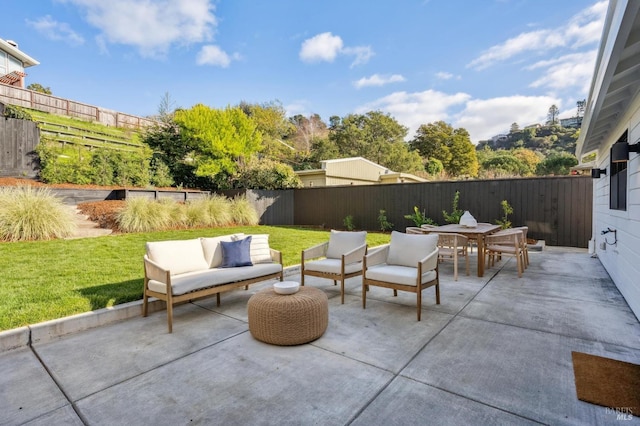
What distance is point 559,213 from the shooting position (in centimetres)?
782

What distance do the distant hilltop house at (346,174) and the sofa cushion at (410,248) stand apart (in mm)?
11641

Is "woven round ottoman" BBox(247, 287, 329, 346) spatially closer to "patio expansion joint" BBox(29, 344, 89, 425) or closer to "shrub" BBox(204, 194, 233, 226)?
"patio expansion joint" BBox(29, 344, 89, 425)

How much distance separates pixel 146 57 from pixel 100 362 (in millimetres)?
16039

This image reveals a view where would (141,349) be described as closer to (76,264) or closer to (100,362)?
(100,362)

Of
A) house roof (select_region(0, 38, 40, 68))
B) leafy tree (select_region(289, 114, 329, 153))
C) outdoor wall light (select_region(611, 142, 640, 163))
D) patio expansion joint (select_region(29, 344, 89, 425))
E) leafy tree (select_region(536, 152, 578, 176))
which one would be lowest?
patio expansion joint (select_region(29, 344, 89, 425))

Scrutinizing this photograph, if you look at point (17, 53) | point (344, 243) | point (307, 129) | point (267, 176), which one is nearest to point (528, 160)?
point (307, 129)

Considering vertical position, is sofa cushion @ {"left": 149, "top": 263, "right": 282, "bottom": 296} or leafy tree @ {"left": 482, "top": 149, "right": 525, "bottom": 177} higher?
leafy tree @ {"left": 482, "top": 149, "right": 525, "bottom": 177}

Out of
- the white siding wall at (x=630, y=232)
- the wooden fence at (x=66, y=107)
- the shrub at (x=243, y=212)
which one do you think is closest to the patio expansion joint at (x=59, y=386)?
the white siding wall at (x=630, y=232)

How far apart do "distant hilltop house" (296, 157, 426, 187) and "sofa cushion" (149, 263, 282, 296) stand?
475 inches

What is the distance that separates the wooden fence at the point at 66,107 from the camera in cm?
1577

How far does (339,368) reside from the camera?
2.29m

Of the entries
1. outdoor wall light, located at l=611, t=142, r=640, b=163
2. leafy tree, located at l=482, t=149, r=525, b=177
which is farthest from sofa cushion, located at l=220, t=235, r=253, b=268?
leafy tree, located at l=482, t=149, r=525, b=177

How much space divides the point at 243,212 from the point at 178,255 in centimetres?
735

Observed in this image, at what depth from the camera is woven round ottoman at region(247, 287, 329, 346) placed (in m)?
2.64
